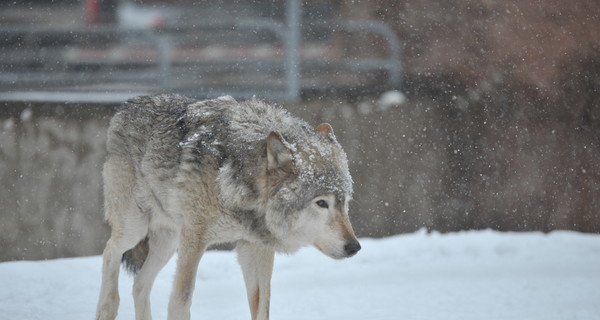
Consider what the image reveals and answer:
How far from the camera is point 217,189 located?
4988 mm

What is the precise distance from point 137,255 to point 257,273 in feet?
3.28

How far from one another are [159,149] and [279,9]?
6.00 meters

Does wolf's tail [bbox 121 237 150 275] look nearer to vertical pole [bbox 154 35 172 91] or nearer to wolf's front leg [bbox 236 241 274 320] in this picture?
wolf's front leg [bbox 236 241 274 320]

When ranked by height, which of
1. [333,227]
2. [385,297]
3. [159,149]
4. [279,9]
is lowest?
[385,297]

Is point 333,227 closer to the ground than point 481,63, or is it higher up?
closer to the ground

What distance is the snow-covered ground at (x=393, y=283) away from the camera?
249 inches

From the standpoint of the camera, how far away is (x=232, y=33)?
10.9 metres

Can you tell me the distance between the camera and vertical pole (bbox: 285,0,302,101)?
9391 mm

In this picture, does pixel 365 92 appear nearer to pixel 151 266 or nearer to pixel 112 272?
pixel 151 266

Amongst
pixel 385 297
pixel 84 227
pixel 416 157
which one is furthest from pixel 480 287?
pixel 84 227

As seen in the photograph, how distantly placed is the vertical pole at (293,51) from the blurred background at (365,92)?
0.08 feet

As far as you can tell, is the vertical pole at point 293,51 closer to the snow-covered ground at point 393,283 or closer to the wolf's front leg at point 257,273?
the snow-covered ground at point 393,283

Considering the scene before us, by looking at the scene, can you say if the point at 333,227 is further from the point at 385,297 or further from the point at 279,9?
the point at 279,9

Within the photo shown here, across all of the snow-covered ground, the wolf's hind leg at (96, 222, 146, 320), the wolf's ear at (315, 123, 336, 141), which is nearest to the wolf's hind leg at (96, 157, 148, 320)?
the wolf's hind leg at (96, 222, 146, 320)
